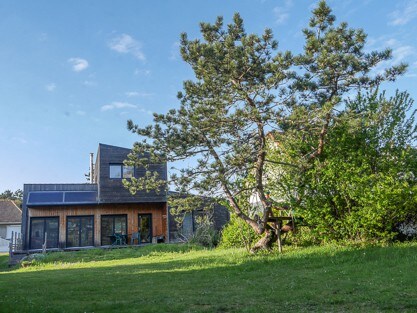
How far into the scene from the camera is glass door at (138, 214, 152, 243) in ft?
79.2

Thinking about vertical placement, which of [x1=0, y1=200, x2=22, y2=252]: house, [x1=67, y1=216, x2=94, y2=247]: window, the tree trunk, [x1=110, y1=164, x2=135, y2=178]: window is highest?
[x1=110, y1=164, x2=135, y2=178]: window

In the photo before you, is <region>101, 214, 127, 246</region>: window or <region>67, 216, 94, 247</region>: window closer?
<region>67, 216, 94, 247</region>: window

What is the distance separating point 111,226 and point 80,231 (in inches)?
68.8

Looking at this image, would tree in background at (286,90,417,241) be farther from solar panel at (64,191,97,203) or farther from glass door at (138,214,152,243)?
solar panel at (64,191,97,203)

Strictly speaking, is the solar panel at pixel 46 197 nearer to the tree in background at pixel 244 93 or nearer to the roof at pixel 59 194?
the roof at pixel 59 194

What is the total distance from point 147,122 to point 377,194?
6.22 m

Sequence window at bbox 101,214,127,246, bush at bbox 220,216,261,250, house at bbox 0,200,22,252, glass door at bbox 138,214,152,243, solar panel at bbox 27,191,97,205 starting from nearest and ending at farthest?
1. bush at bbox 220,216,261,250
2. solar panel at bbox 27,191,97,205
3. window at bbox 101,214,127,246
4. glass door at bbox 138,214,152,243
5. house at bbox 0,200,22,252

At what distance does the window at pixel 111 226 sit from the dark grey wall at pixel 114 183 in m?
1.18

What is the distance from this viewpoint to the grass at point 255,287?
5371 mm

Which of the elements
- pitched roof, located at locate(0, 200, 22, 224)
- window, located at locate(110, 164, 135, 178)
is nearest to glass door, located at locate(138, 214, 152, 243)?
window, located at locate(110, 164, 135, 178)

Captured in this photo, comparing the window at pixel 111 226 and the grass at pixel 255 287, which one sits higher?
the window at pixel 111 226

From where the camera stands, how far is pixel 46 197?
23141mm

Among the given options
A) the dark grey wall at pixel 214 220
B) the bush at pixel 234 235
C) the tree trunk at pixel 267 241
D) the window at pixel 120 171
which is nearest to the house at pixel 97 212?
the window at pixel 120 171

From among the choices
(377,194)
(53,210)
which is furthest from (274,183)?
(53,210)
